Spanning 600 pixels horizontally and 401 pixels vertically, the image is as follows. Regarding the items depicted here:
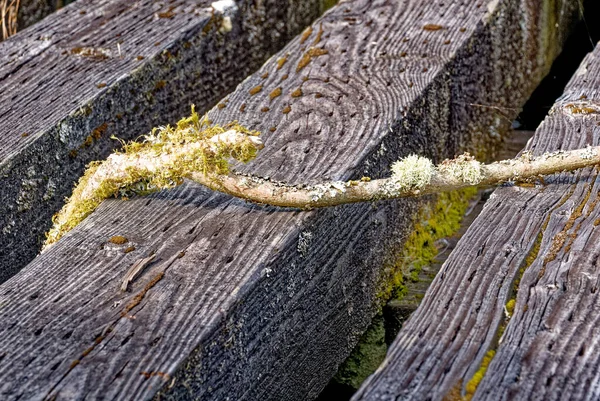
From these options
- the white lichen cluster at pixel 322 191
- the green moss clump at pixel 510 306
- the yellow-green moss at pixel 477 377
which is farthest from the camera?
the white lichen cluster at pixel 322 191

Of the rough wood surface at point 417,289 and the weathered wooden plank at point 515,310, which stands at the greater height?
the weathered wooden plank at point 515,310

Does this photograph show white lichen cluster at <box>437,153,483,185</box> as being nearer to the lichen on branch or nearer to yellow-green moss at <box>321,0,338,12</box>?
the lichen on branch

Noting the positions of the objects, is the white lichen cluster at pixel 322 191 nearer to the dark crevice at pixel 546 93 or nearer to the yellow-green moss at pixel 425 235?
the yellow-green moss at pixel 425 235

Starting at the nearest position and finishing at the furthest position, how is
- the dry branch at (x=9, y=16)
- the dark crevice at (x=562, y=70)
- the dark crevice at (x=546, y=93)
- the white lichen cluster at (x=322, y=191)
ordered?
the white lichen cluster at (x=322, y=191), the dark crevice at (x=546, y=93), the dark crevice at (x=562, y=70), the dry branch at (x=9, y=16)

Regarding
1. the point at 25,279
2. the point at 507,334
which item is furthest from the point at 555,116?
Result: the point at 25,279

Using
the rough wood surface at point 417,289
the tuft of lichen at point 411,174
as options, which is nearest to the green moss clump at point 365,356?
the rough wood surface at point 417,289

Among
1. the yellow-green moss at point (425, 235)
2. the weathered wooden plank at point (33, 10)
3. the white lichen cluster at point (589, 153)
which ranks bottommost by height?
the yellow-green moss at point (425, 235)

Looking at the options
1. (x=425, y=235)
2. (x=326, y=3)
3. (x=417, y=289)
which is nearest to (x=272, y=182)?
(x=417, y=289)

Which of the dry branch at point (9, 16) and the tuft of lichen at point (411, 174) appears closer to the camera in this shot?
the tuft of lichen at point (411, 174)
